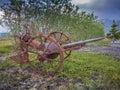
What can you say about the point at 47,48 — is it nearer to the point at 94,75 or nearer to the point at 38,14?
the point at 94,75

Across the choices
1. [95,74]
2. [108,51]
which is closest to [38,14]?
[108,51]

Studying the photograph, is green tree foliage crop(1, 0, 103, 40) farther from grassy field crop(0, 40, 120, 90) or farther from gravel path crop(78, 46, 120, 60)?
grassy field crop(0, 40, 120, 90)

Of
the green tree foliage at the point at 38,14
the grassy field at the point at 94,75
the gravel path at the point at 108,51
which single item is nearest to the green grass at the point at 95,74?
the grassy field at the point at 94,75

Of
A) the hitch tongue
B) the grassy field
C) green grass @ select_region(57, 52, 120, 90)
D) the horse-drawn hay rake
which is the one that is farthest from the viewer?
the hitch tongue

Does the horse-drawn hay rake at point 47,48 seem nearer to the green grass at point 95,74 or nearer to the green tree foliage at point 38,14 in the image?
the green grass at point 95,74

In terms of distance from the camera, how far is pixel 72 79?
933 centimetres

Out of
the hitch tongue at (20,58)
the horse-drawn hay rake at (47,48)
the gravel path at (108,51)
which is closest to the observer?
the horse-drawn hay rake at (47,48)

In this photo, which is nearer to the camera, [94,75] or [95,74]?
[94,75]

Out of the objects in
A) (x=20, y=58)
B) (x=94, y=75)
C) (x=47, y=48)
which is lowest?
(x=94, y=75)

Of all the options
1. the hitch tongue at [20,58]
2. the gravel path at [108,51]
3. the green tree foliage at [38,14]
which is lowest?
the gravel path at [108,51]

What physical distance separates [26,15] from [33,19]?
1064 millimetres

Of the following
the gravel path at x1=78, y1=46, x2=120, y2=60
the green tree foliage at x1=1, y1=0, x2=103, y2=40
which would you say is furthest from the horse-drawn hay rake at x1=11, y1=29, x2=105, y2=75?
the green tree foliage at x1=1, y1=0, x2=103, y2=40

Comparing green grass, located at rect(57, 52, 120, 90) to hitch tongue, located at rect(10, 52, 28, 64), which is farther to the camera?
hitch tongue, located at rect(10, 52, 28, 64)

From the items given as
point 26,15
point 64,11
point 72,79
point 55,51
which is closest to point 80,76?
point 72,79
